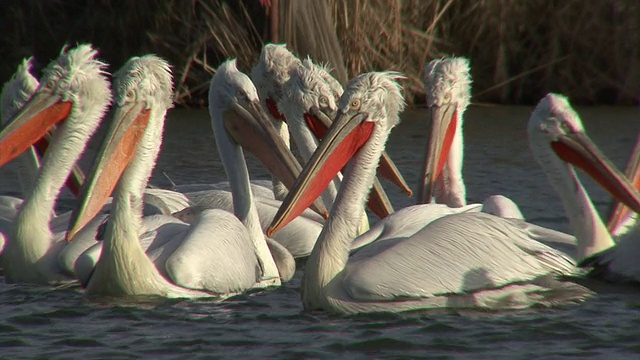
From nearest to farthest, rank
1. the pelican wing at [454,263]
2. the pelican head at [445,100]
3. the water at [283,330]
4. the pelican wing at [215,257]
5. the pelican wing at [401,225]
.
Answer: the water at [283,330], the pelican wing at [454,263], the pelican wing at [215,257], the pelican wing at [401,225], the pelican head at [445,100]

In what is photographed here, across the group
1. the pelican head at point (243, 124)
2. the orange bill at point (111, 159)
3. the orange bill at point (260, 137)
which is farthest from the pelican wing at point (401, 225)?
the orange bill at point (111, 159)

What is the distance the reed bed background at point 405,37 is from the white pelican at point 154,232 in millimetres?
6733

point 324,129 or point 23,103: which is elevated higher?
point 23,103

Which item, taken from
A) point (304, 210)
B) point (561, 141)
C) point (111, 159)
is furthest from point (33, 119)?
point (561, 141)

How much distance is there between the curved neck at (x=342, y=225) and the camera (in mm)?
4727

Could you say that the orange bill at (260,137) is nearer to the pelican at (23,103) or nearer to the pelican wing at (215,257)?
the pelican wing at (215,257)

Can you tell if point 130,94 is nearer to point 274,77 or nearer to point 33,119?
point 33,119

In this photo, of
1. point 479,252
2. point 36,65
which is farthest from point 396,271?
point 36,65

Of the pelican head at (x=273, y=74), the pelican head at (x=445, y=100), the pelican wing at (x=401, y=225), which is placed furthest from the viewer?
the pelican head at (x=273, y=74)

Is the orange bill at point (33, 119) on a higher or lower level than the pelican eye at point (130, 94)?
lower

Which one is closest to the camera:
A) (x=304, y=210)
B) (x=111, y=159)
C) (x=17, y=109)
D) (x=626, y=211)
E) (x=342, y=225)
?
(x=342, y=225)

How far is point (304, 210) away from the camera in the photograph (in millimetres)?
5371

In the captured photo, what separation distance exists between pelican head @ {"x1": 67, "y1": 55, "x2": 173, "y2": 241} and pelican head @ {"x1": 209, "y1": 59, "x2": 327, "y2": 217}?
73 cm

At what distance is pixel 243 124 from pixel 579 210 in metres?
1.61
